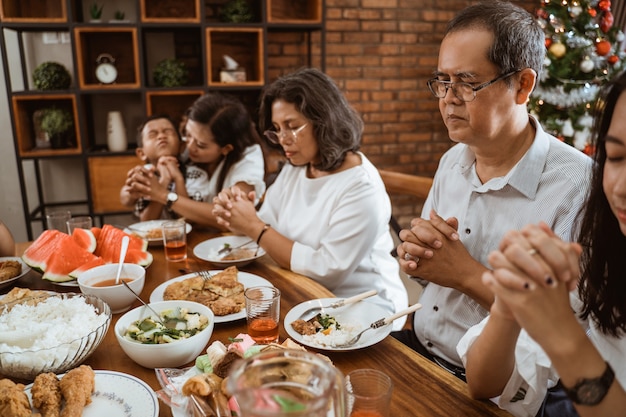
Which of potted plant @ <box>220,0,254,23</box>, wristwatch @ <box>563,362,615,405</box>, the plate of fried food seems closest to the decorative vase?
potted plant @ <box>220,0,254,23</box>

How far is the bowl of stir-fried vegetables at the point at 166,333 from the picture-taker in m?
1.06

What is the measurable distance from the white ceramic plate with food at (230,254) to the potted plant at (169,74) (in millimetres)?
2052

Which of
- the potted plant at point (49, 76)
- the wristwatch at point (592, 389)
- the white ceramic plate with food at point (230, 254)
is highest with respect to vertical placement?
the potted plant at point (49, 76)

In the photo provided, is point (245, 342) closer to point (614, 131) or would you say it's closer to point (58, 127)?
point (614, 131)

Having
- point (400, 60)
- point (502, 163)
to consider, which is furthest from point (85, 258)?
point (400, 60)

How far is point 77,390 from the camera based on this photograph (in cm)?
91

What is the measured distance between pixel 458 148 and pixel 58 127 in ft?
9.69

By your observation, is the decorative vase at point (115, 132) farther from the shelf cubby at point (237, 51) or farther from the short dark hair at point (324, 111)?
the short dark hair at point (324, 111)

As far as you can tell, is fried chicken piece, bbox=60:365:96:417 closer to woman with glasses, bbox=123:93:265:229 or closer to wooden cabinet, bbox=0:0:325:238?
woman with glasses, bbox=123:93:265:229

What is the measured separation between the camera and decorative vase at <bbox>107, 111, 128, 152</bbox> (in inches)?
147

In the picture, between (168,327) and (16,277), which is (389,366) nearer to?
(168,327)

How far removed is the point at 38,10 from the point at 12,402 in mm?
3653

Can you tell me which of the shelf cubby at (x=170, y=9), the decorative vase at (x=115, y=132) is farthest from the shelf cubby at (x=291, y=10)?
the decorative vase at (x=115, y=132)

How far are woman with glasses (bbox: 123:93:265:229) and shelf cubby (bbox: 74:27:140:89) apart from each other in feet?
4.13
